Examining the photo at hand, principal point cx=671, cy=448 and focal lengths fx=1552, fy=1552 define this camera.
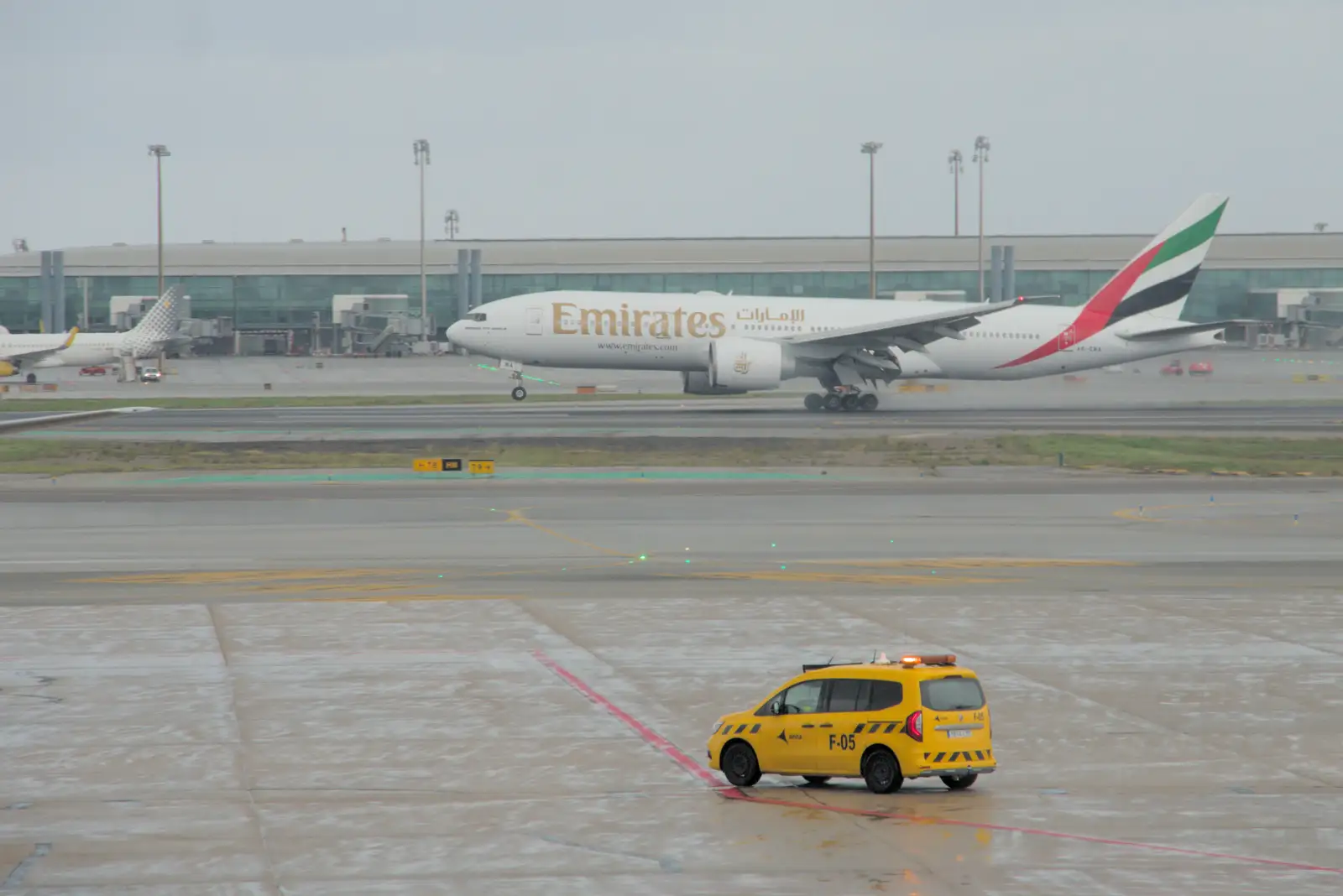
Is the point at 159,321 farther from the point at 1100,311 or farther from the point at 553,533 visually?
the point at 553,533

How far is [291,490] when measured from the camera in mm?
47062

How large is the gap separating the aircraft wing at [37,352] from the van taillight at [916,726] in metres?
102

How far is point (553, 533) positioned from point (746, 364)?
33.2m

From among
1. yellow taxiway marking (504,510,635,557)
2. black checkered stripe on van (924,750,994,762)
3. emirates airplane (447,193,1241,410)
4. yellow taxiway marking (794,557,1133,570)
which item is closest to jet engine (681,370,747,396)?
emirates airplane (447,193,1241,410)

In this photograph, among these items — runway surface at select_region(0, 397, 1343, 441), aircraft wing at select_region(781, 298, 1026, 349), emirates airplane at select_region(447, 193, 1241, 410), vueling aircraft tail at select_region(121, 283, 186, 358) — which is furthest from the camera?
vueling aircraft tail at select_region(121, 283, 186, 358)

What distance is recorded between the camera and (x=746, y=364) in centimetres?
7038

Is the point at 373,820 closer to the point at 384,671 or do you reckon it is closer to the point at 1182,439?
the point at 384,671

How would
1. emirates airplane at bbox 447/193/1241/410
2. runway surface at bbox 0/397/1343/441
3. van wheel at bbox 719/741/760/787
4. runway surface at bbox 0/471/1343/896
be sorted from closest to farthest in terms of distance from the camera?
runway surface at bbox 0/471/1343/896, van wheel at bbox 719/741/760/787, runway surface at bbox 0/397/1343/441, emirates airplane at bbox 447/193/1241/410

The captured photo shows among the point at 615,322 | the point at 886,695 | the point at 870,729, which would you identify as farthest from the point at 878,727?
the point at 615,322

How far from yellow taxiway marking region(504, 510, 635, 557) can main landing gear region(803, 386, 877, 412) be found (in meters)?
34.1

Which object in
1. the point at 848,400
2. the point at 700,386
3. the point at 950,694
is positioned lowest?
the point at 950,694

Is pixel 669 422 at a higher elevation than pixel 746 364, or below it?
below

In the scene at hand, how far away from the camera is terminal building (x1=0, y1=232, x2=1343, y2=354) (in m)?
140

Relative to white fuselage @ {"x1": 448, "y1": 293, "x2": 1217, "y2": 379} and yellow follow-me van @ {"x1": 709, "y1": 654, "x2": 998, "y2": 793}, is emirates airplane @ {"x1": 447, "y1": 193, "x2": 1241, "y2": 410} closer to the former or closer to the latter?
white fuselage @ {"x1": 448, "y1": 293, "x2": 1217, "y2": 379}
